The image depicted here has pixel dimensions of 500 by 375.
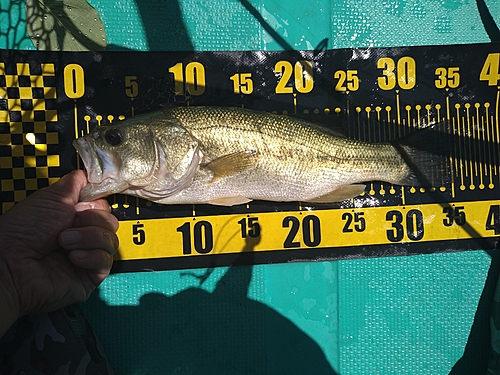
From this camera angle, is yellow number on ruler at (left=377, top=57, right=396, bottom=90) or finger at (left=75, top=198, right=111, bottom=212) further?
yellow number on ruler at (left=377, top=57, right=396, bottom=90)

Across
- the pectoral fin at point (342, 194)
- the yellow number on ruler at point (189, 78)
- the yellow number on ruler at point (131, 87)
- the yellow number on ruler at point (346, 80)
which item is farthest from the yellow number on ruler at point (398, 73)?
the yellow number on ruler at point (131, 87)

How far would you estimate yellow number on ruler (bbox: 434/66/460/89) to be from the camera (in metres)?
2.73

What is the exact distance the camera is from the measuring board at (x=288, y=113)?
8.36ft

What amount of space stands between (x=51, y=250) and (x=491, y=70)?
10.2 feet

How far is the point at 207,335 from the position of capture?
8.68ft

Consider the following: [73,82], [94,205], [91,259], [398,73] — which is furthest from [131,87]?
[398,73]

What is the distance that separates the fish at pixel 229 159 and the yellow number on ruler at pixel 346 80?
40 cm

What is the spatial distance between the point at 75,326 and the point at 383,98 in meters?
2.49

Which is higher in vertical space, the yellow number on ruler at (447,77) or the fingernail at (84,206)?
the yellow number on ruler at (447,77)

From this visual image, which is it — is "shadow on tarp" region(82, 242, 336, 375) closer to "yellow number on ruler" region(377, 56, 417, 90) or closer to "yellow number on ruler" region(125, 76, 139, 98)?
"yellow number on ruler" region(125, 76, 139, 98)

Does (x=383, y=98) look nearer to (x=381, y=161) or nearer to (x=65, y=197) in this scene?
(x=381, y=161)

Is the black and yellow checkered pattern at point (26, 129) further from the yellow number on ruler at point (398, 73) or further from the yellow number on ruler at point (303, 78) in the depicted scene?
the yellow number on ruler at point (398, 73)

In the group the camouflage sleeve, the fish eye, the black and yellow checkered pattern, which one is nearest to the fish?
the fish eye

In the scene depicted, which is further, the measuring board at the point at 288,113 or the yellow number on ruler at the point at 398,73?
the yellow number on ruler at the point at 398,73
